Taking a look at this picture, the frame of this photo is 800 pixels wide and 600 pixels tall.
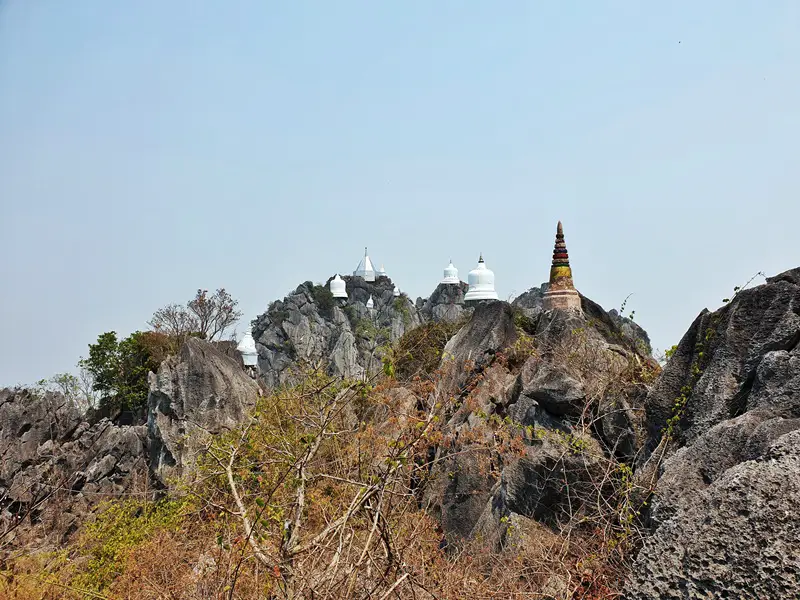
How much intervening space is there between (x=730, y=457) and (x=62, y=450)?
19.6 m

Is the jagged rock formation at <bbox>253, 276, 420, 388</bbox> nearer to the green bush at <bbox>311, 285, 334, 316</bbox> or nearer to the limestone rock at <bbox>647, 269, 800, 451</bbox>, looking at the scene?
the green bush at <bbox>311, 285, 334, 316</bbox>

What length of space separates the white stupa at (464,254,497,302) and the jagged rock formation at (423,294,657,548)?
36.6 metres

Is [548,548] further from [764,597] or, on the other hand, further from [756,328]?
[764,597]

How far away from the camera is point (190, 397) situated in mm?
17766

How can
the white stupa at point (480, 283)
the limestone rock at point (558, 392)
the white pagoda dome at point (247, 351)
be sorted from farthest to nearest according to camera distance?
the white stupa at point (480, 283) < the white pagoda dome at point (247, 351) < the limestone rock at point (558, 392)

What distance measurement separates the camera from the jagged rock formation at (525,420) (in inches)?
292

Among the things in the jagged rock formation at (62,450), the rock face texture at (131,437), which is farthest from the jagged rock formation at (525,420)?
the jagged rock formation at (62,450)

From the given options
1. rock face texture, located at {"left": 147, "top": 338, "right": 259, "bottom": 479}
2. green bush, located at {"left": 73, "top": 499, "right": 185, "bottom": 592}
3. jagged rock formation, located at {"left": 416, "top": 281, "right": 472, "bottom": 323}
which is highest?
jagged rock formation, located at {"left": 416, "top": 281, "right": 472, "bottom": 323}

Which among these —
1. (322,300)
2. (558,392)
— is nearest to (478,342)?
(558,392)

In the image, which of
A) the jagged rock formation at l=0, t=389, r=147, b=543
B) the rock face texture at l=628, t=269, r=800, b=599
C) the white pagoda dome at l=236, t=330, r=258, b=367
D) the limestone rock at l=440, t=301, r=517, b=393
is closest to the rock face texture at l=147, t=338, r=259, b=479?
the jagged rock formation at l=0, t=389, r=147, b=543

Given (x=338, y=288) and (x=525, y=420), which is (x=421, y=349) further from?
(x=338, y=288)

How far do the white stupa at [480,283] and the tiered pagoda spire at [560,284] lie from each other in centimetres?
3434

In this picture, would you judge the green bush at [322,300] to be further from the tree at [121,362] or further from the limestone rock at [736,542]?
the limestone rock at [736,542]

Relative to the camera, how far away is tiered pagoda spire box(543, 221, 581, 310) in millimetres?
13766
